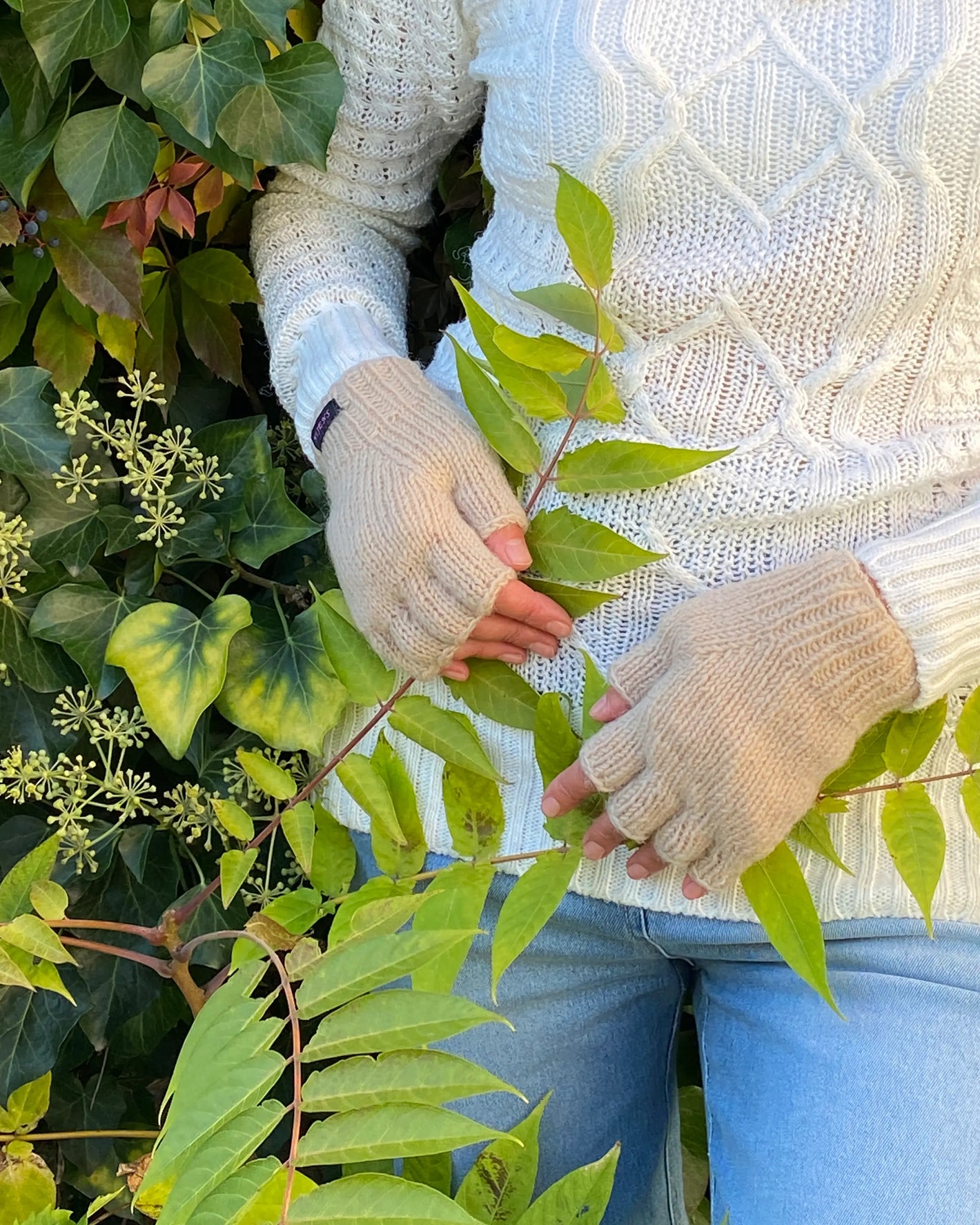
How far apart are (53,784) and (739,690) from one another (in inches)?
22.6

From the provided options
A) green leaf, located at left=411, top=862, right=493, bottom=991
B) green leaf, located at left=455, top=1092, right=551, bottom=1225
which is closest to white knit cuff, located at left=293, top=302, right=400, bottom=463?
green leaf, located at left=411, top=862, right=493, bottom=991

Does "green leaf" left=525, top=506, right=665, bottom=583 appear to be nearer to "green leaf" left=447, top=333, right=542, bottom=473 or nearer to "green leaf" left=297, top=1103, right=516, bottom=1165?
"green leaf" left=447, top=333, right=542, bottom=473

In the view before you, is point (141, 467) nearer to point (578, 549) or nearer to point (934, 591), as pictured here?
point (578, 549)

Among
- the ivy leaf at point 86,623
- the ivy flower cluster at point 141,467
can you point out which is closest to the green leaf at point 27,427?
the ivy flower cluster at point 141,467

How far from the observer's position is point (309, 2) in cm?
89

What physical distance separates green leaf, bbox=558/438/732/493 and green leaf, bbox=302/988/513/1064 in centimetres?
33

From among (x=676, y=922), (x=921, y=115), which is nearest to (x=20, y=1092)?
(x=676, y=922)

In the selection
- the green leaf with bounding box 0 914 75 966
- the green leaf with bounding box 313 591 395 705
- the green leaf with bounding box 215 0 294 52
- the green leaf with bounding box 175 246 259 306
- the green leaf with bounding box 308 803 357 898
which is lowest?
the green leaf with bounding box 308 803 357 898

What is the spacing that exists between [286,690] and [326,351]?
0.91 feet

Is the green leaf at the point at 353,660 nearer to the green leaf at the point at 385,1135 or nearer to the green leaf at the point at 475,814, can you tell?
the green leaf at the point at 475,814

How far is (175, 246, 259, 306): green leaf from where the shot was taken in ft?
3.04

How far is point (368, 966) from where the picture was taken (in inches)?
20.9

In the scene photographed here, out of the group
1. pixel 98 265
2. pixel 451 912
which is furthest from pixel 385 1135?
pixel 98 265

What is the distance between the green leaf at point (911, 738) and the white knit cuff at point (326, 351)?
0.47 m
